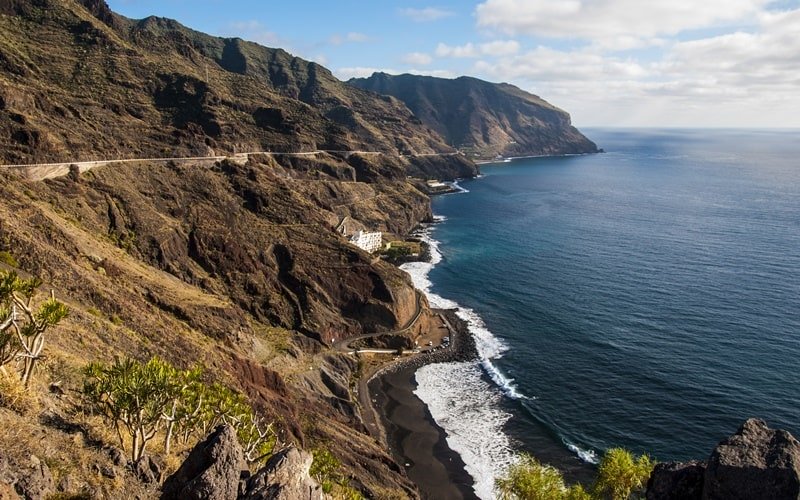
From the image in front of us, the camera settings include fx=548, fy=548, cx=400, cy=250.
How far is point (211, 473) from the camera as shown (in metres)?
21.3

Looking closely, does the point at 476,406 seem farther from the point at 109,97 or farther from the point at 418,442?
the point at 109,97

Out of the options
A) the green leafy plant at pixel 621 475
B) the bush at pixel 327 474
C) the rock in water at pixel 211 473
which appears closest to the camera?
the rock in water at pixel 211 473

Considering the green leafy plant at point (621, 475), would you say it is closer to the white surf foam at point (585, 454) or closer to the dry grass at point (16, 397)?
the white surf foam at point (585, 454)

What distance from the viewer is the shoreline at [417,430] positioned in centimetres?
6225

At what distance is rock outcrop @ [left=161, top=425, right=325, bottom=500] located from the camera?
20.5 m

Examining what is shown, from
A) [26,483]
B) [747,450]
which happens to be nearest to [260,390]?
[26,483]

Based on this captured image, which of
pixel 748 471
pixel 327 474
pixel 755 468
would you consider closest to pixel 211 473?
pixel 748 471

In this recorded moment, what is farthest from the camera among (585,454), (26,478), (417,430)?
(417,430)

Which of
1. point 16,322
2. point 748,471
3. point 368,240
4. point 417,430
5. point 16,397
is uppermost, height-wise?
point 16,322

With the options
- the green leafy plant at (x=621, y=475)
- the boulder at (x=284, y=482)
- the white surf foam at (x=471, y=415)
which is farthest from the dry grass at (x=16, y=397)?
the white surf foam at (x=471, y=415)

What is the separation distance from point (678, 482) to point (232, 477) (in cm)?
1947

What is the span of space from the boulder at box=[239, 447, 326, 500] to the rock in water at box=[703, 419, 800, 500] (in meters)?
16.5

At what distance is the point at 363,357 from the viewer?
292ft

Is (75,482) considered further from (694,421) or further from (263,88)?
(263,88)
